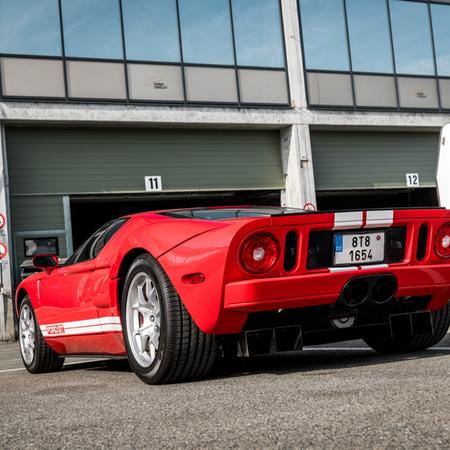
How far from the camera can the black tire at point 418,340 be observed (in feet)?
17.9

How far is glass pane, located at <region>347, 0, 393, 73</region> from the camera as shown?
19.8 meters

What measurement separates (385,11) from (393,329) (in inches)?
652

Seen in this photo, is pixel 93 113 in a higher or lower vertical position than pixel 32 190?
higher

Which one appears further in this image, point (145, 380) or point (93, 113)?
point (93, 113)

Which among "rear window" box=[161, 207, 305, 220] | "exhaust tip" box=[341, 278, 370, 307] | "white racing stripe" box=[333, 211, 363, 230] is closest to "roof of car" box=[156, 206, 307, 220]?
"rear window" box=[161, 207, 305, 220]

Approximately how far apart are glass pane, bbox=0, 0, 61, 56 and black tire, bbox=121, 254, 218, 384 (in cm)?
1309

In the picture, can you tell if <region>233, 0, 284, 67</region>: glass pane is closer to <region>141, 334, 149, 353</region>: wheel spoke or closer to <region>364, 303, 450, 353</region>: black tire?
<region>364, 303, 450, 353</region>: black tire

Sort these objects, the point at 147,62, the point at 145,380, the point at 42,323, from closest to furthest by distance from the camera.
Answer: the point at 145,380 < the point at 42,323 < the point at 147,62

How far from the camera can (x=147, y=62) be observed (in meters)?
17.5

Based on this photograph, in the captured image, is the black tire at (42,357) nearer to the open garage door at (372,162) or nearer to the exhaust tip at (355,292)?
the exhaust tip at (355,292)

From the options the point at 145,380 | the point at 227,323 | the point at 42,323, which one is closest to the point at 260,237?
the point at 227,323

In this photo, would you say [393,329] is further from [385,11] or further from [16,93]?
[385,11]

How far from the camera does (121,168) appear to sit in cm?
1772

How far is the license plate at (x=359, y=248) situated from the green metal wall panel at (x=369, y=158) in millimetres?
14756
